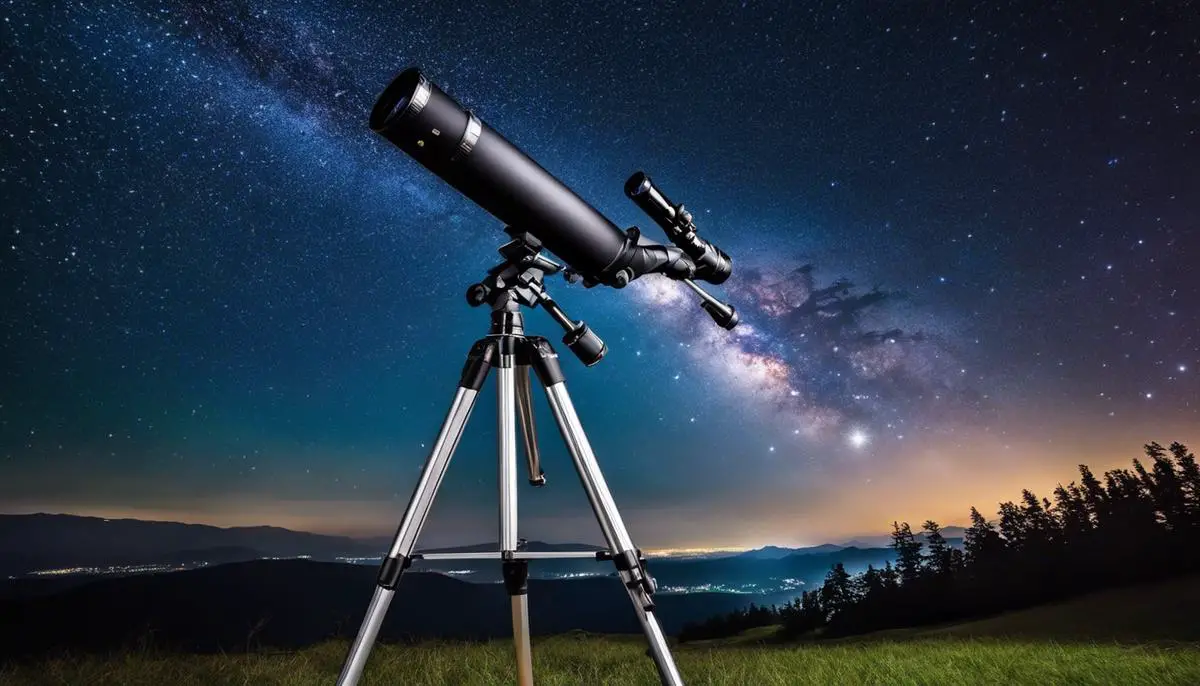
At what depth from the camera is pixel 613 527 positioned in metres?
2.11

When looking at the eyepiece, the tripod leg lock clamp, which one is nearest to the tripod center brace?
the tripod leg lock clamp

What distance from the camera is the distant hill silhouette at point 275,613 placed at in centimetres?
423

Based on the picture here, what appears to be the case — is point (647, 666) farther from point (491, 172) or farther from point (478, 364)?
→ point (491, 172)

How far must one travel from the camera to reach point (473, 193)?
7.60 ft

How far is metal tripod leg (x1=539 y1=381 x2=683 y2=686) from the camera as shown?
2008 millimetres

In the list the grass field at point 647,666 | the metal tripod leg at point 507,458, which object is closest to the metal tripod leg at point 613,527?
the metal tripod leg at point 507,458

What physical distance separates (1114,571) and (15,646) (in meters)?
24.0

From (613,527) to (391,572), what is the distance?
739 millimetres

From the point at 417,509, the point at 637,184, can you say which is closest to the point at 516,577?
the point at 417,509

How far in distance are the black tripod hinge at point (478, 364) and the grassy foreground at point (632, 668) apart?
7.48 ft

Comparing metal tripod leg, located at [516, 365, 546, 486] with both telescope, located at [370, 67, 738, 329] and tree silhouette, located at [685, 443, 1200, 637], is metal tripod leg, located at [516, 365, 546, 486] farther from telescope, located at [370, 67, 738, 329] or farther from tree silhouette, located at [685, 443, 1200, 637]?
tree silhouette, located at [685, 443, 1200, 637]

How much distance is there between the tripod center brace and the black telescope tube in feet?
0.39

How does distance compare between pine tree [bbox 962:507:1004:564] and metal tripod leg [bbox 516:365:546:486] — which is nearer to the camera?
metal tripod leg [bbox 516:365:546:486]

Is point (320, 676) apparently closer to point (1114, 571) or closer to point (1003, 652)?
point (1003, 652)
